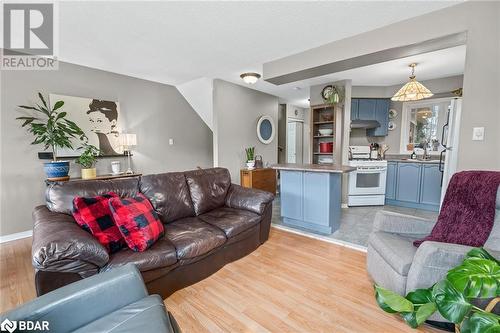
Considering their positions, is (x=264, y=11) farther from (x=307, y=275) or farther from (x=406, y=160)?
(x=406, y=160)

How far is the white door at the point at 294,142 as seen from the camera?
663 cm

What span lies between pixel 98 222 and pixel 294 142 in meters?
5.73

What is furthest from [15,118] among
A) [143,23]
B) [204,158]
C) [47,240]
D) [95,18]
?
[204,158]

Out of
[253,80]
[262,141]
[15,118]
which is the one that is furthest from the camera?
[262,141]

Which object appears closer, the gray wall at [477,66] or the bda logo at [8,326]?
the bda logo at [8,326]

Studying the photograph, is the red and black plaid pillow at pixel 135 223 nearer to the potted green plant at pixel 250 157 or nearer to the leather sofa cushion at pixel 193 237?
the leather sofa cushion at pixel 193 237

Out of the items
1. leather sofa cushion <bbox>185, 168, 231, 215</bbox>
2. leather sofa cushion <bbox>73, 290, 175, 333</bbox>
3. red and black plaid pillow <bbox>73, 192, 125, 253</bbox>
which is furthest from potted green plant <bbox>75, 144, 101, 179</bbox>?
leather sofa cushion <bbox>73, 290, 175, 333</bbox>

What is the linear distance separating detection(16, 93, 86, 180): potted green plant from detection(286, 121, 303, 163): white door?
5.02 m

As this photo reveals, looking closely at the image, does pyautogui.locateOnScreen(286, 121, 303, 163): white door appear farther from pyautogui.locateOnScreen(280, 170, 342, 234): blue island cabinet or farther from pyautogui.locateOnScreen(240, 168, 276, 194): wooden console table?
pyautogui.locateOnScreen(280, 170, 342, 234): blue island cabinet

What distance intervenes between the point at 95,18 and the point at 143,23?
0.42 meters

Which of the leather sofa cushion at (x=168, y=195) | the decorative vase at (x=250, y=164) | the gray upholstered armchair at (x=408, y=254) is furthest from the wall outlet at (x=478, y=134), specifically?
the decorative vase at (x=250, y=164)

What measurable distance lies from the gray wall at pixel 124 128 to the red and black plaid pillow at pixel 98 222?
2.15 metres

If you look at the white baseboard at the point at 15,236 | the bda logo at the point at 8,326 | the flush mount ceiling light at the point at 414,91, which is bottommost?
the white baseboard at the point at 15,236

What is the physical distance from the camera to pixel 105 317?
40.4 inches
